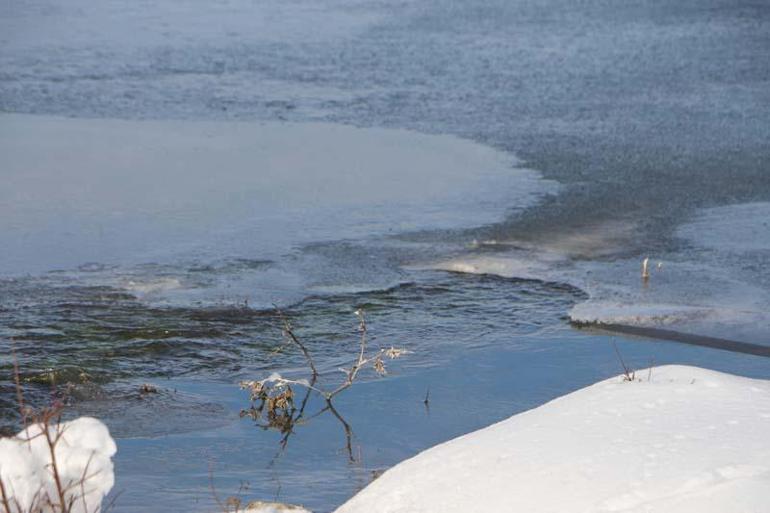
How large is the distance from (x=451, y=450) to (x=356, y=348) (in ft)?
5.84

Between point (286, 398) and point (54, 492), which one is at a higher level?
point (54, 492)

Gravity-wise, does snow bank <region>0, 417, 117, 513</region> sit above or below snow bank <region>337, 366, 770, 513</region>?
above

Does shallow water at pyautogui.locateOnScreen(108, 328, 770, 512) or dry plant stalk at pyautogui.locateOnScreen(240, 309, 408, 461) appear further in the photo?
dry plant stalk at pyautogui.locateOnScreen(240, 309, 408, 461)

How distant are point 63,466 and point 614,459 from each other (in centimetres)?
122

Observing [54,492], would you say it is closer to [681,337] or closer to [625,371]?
[625,371]

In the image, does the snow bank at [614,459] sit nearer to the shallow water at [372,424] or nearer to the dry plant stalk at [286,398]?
the shallow water at [372,424]

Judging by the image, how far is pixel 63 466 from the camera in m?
2.56

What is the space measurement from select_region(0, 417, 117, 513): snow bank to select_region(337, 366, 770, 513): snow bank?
756mm

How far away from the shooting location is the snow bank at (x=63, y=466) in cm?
248

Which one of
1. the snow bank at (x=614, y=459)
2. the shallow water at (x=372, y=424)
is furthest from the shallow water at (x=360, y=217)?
the snow bank at (x=614, y=459)

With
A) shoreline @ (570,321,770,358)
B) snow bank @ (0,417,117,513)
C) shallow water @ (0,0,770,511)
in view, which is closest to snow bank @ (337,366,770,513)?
shallow water @ (0,0,770,511)

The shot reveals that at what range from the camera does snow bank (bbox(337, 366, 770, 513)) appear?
2.72 meters

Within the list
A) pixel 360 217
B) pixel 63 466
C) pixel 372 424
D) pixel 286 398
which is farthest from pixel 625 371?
pixel 360 217

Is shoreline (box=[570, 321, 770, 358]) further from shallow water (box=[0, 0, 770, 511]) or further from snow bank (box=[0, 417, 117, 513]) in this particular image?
snow bank (box=[0, 417, 117, 513])
